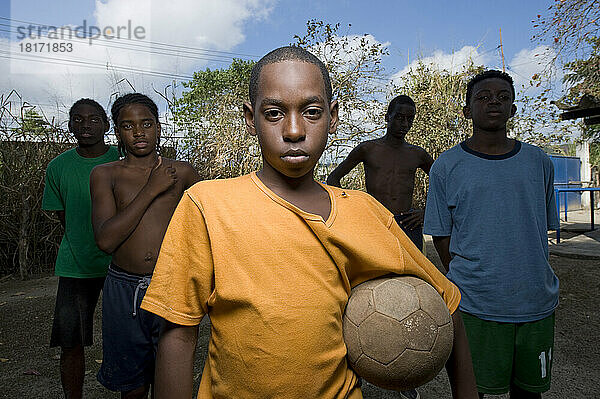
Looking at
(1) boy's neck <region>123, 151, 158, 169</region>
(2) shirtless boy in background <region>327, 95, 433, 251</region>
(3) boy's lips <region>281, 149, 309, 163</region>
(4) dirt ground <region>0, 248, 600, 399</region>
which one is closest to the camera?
(3) boy's lips <region>281, 149, 309, 163</region>

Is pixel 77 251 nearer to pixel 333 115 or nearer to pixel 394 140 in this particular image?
pixel 333 115

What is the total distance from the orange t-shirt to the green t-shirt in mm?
1977

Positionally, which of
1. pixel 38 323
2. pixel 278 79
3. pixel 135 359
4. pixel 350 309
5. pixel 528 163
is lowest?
pixel 38 323

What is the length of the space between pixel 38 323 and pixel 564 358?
549cm

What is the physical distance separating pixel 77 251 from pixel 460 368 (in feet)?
8.18

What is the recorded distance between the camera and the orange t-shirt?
113 cm

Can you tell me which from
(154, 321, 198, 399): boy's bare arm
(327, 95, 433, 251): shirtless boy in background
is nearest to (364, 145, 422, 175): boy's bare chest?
(327, 95, 433, 251): shirtless boy in background

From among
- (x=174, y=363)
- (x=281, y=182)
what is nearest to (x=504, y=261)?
(x=281, y=182)

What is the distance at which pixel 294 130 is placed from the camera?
1.22 m

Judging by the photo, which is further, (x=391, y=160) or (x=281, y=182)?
(x=391, y=160)

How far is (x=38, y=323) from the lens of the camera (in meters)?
5.08

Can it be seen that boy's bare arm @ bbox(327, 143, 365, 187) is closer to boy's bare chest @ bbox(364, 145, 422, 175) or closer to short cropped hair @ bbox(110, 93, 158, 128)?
boy's bare chest @ bbox(364, 145, 422, 175)

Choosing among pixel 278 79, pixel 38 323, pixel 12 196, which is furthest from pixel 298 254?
pixel 12 196

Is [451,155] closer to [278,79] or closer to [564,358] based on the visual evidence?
[278,79]
